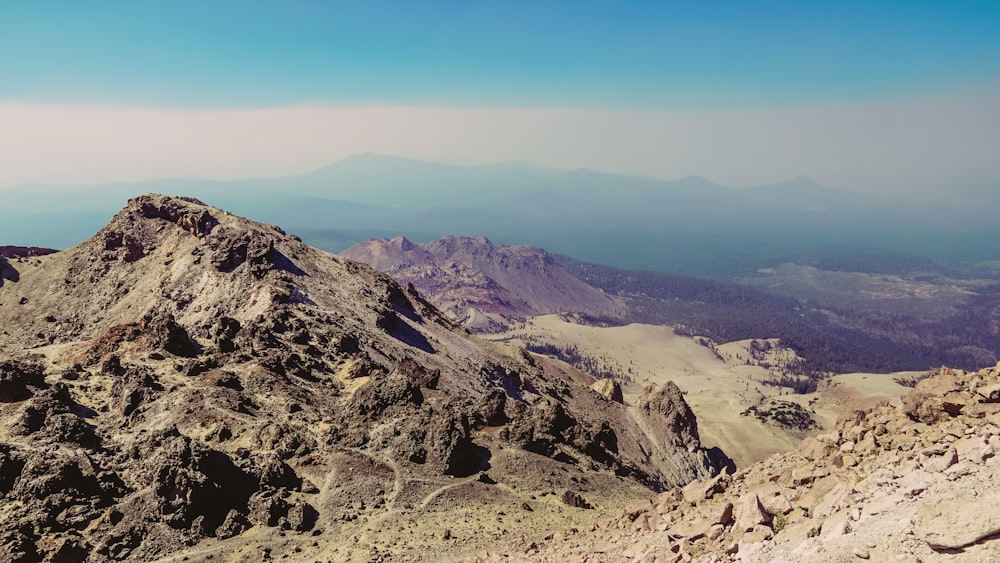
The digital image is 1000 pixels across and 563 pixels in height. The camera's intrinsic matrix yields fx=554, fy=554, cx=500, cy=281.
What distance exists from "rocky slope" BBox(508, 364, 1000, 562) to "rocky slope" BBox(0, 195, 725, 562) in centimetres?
1081

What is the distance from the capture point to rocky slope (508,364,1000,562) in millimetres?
10711

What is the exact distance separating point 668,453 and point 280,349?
47.9 m

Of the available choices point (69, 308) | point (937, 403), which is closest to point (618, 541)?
point (937, 403)

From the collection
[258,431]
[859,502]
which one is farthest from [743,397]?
[859,502]

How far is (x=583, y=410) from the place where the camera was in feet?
232

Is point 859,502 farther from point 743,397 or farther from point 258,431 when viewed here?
point 743,397

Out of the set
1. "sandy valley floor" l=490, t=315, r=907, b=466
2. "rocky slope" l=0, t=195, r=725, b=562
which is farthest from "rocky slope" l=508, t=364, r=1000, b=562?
"sandy valley floor" l=490, t=315, r=907, b=466

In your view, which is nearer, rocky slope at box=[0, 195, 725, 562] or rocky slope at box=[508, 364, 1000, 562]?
rocky slope at box=[508, 364, 1000, 562]

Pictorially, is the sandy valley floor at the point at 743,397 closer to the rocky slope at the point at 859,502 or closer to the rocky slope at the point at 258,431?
the rocky slope at the point at 258,431

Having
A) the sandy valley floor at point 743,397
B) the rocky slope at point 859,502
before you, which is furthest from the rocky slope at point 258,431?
the sandy valley floor at point 743,397

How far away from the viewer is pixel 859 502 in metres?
13.1

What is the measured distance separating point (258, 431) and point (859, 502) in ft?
107

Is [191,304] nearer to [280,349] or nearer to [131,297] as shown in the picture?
[131,297]

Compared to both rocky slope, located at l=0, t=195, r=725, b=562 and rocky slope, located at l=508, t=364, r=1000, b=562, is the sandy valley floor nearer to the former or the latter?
rocky slope, located at l=0, t=195, r=725, b=562
